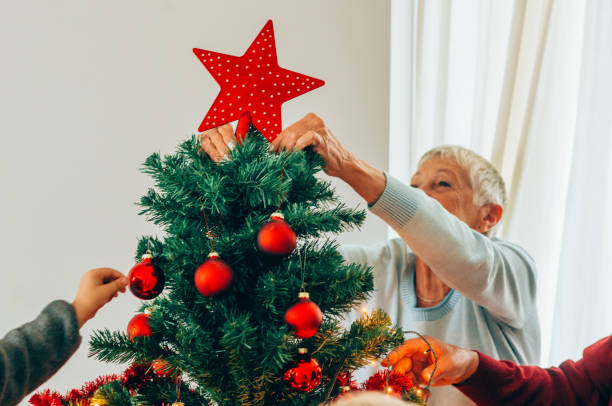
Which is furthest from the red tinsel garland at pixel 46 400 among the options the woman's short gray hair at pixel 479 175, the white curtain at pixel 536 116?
the white curtain at pixel 536 116

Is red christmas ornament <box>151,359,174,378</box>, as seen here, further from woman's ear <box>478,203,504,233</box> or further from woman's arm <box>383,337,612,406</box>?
woman's ear <box>478,203,504,233</box>

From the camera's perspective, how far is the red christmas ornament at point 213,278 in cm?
46

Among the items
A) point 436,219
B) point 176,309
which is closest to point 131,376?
point 176,309

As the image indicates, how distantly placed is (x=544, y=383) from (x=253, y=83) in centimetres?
80

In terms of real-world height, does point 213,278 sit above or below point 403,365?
above

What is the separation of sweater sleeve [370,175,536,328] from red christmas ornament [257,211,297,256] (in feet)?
1.26

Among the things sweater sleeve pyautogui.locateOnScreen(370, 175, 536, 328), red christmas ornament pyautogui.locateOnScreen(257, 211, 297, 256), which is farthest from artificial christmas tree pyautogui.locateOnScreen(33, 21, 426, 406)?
sweater sleeve pyautogui.locateOnScreen(370, 175, 536, 328)

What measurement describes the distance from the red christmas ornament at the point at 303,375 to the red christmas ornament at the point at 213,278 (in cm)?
11

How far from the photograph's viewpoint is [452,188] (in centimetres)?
125

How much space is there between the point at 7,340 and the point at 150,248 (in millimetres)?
189

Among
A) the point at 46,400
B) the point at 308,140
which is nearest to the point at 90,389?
the point at 46,400

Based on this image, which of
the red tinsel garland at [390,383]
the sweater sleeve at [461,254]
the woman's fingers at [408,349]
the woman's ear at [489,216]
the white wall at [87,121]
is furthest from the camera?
the woman's ear at [489,216]

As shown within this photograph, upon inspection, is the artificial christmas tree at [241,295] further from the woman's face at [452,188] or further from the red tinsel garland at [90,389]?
the woman's face at [452,188]

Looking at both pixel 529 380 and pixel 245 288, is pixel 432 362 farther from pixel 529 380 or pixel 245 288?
pixel 245 288
